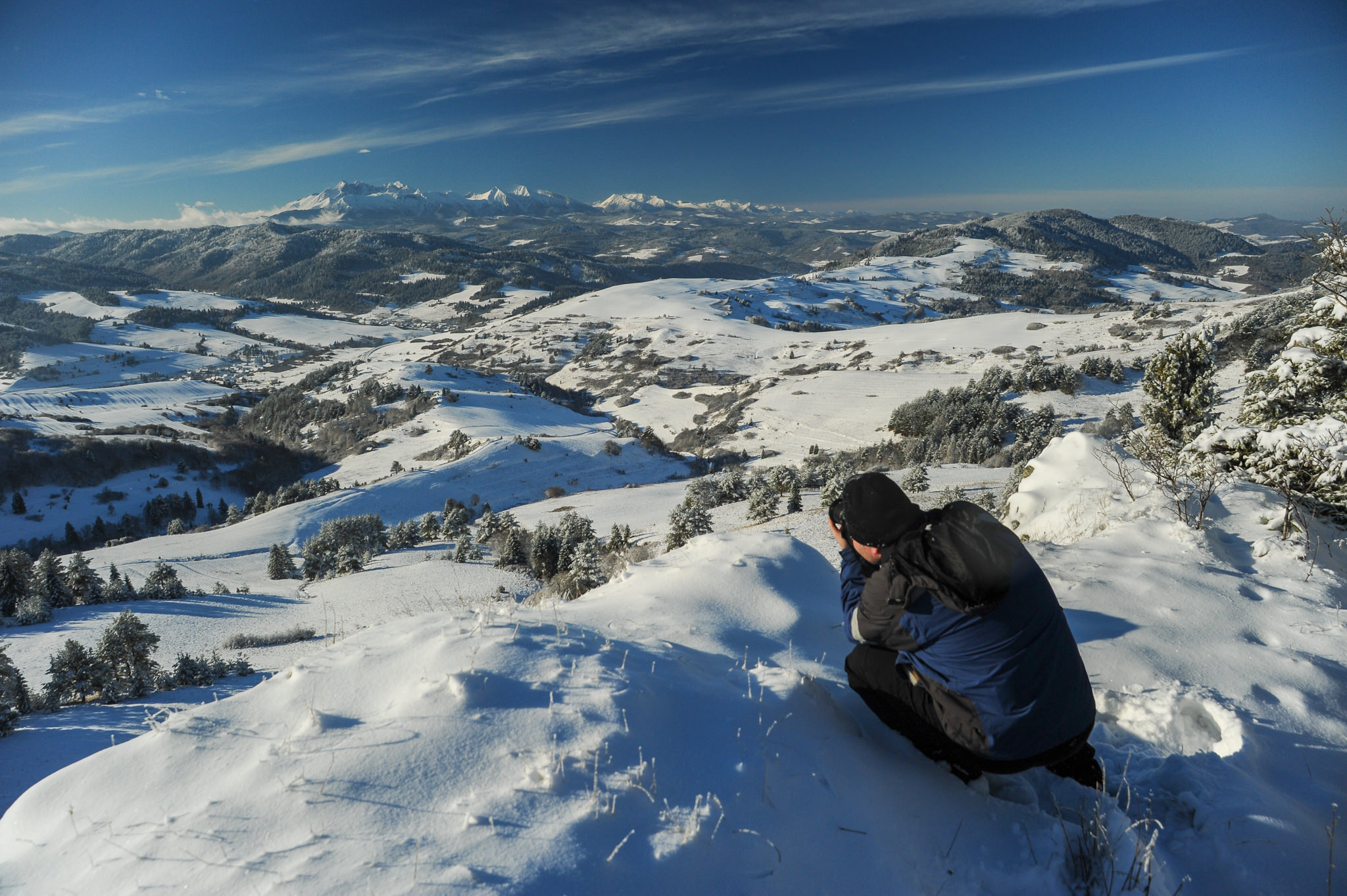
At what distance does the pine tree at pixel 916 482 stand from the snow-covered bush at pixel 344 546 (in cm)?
2291

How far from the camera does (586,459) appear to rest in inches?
1997

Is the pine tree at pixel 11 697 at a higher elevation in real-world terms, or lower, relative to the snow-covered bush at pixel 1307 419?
lower

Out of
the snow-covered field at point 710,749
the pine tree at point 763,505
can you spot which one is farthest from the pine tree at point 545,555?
the snow-covered field at point 710,749

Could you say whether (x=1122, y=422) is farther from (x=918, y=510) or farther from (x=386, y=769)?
(x=386, y=769)

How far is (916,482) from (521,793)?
62.1 feet

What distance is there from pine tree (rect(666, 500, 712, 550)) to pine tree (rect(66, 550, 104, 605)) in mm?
20561

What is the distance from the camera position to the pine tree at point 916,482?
1916 centimetres

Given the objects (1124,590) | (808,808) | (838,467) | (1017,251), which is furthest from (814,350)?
(1017,251)

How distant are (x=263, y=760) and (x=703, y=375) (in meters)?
79.8

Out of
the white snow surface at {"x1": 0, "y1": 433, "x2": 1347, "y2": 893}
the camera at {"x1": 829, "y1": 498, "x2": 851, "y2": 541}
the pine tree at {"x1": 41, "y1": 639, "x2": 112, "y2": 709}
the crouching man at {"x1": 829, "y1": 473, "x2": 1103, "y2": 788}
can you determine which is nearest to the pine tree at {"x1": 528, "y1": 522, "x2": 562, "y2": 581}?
the pine tree at {"x1": 41, "y1": 639, "x2": 112, "y2": 709}

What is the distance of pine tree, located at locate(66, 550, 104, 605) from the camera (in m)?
20.1

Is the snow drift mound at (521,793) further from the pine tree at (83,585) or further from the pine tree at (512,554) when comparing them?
the pine tree at (83,585)

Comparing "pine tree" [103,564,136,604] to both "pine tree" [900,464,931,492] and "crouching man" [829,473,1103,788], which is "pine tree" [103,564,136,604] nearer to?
"crouching man" [829,473,1103,788]

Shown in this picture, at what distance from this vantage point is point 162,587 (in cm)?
2123
